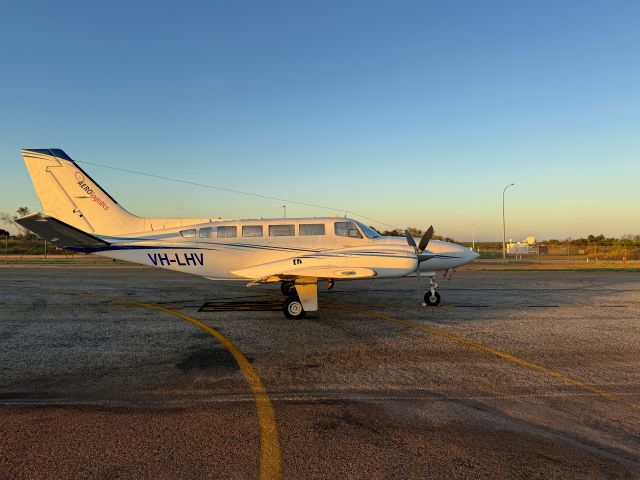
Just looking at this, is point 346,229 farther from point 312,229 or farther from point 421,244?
point 421,244

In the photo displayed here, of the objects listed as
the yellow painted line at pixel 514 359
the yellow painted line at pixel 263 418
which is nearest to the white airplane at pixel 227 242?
the yellow painted line at pixel 514 359

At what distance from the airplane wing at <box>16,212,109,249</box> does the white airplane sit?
0.03 meters

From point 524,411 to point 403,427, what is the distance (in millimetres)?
1735

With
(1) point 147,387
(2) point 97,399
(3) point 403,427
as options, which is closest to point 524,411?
(3) point 403,427

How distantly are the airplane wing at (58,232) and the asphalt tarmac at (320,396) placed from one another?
2.72 metres

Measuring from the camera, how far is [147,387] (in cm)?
572

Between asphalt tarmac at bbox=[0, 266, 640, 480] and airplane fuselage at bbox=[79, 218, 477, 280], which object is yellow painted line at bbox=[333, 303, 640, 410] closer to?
asphalt tarmac at bbox=[0, 266, 640, 480]

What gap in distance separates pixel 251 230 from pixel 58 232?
637 centimetres

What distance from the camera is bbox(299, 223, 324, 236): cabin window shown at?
13352 mm

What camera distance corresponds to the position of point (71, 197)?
562 inches

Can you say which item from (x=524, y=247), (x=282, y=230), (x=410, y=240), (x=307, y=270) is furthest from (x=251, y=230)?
(x=524, y=247)

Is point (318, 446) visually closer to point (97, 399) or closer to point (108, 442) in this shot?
point (108, 442)

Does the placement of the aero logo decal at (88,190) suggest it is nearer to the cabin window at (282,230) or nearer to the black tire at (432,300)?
the cabin window at (282,230)

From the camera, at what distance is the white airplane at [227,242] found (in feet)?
38.2
